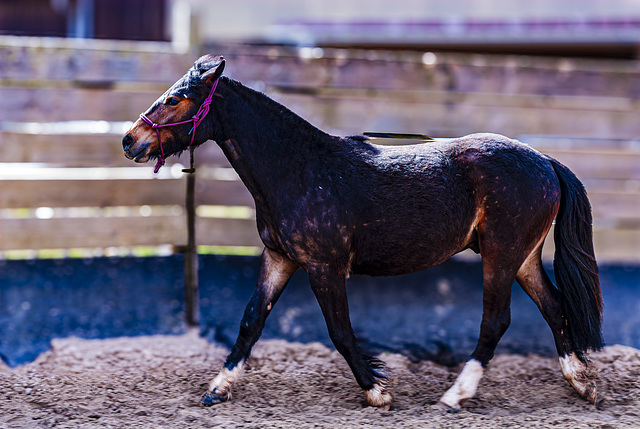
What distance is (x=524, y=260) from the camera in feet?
11.6

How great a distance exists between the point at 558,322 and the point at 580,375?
0.33 meters

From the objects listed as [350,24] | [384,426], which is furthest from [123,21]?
[384,426]

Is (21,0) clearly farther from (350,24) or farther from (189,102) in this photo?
(189,102)

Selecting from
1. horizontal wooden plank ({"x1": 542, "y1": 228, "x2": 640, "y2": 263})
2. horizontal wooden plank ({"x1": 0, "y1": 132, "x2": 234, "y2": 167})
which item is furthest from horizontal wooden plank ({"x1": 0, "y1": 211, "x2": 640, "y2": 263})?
horizontal wooden plank ({"x1": 542, "y1": 228, "x2": 640, "y2": 263})

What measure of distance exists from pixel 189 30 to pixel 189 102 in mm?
2544

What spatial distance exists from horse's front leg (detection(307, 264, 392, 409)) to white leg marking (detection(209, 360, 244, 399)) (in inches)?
24.8

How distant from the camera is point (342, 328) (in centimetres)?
342

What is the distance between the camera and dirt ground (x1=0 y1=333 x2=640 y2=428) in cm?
327

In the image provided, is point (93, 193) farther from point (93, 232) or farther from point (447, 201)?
point (447, 201)

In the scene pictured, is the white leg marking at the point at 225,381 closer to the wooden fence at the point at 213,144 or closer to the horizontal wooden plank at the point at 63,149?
the wooden fence at the point at 213,144

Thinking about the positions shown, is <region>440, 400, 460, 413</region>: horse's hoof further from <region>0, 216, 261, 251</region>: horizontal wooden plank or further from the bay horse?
<region>0, 216, 261, 251</region>: horizontal wooden plank

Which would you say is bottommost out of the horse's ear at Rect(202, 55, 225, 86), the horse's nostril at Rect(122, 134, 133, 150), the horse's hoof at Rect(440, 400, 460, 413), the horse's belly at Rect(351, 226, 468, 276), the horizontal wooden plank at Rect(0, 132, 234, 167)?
the horse's hoof at Rect(440, 400, 460, 413)

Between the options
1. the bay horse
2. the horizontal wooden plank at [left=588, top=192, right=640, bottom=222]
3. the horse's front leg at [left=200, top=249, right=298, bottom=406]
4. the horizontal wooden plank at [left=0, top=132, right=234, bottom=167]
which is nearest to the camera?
the bay horse

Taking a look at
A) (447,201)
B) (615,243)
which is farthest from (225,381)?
(615,243)
